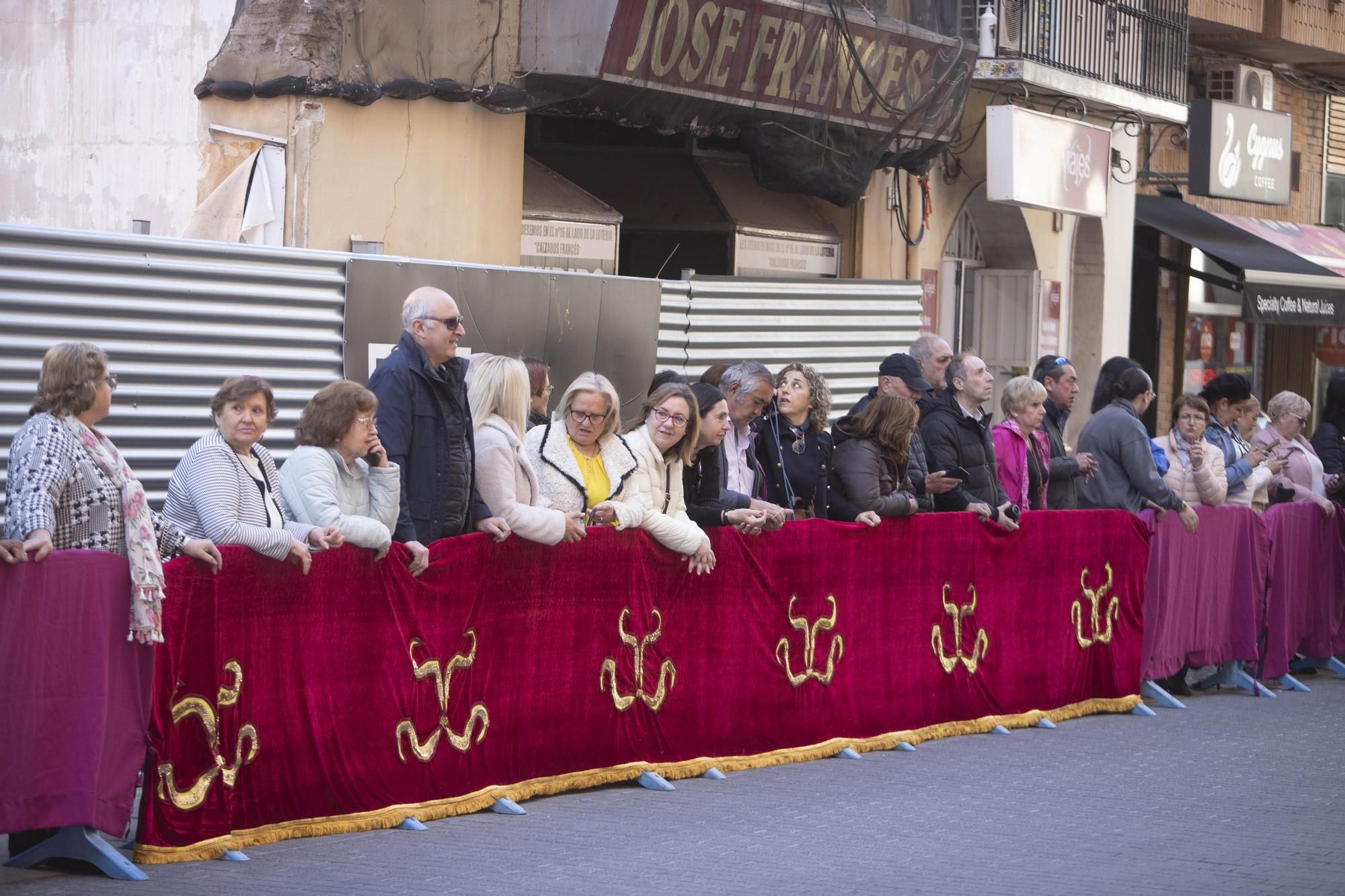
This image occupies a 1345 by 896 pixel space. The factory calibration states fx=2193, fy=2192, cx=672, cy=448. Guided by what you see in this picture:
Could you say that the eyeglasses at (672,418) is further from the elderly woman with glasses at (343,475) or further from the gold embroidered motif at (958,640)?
the gold embroidered motif at (958,640)

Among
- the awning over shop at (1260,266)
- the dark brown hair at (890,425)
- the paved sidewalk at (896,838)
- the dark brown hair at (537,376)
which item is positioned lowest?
the paved sidewalk at (896,838)

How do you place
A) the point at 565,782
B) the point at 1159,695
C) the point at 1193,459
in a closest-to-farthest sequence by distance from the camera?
the point at 565,782 < the point at 1159,695 < the point at 1193,459

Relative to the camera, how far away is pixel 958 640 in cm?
1184

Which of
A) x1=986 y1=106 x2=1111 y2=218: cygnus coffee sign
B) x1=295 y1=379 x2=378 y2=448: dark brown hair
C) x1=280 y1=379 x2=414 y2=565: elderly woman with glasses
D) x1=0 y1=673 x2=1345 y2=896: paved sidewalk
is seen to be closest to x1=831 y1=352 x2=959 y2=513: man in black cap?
x1=0 y1=673 x2=1345 y2=896: paved sidewalk

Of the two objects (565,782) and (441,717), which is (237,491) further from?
(565,782)

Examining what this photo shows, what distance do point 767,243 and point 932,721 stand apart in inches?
305

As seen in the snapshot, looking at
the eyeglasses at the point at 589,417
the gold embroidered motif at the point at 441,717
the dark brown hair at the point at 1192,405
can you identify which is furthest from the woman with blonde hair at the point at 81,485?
the dark brown hair at the point at 1192,405

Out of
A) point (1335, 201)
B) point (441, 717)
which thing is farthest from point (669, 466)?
point (1335, 201)

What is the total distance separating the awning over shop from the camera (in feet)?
80.2

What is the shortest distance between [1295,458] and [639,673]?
26.7 ft

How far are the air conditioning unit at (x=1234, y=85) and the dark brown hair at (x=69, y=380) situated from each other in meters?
21.3

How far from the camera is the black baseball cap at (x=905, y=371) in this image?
506 inches

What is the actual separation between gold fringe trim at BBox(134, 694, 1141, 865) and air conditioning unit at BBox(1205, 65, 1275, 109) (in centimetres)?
1544

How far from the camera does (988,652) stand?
39.6 ft
